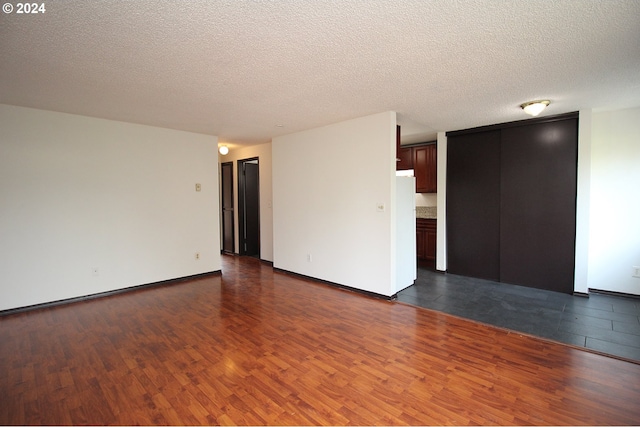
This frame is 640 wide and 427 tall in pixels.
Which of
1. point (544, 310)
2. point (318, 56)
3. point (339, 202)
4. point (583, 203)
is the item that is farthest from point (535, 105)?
point (318, 56)

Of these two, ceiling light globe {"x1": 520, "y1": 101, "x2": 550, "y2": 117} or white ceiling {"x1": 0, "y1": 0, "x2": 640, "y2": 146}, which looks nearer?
white ceiling {"x1": 0, "y1": 0, "x2": 640, "y2": 146}

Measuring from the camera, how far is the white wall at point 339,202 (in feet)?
12.5

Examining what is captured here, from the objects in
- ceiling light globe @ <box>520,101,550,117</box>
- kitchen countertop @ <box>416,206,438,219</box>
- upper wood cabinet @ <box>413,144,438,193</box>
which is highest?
ceiling light globe @ <box>520,101,550,117</box>

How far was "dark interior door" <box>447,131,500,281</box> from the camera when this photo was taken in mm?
4691

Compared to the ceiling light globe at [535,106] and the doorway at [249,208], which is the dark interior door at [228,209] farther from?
the ceiling light globe at [535,106]

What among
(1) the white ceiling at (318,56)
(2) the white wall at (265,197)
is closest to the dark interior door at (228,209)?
(2) the white wall at (265,197)

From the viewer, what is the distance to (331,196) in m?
4.48

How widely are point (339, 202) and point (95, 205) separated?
3.40 metres


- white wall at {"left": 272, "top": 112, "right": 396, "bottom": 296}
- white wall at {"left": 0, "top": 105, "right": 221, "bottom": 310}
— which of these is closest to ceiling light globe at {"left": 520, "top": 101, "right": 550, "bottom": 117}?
white wall at {"left": 272, "top": 112, "right": 396, "bottom": 296}

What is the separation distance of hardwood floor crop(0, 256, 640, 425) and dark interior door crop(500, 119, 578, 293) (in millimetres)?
2030

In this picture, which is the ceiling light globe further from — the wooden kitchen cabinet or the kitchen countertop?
the kitchen countertop

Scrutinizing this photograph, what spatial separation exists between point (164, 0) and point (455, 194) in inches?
191

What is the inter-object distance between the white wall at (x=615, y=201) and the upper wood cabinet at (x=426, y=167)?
2309 millimetres

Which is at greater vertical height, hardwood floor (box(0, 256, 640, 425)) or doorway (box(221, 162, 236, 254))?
doorway (box(221, 162, 236, 254))
